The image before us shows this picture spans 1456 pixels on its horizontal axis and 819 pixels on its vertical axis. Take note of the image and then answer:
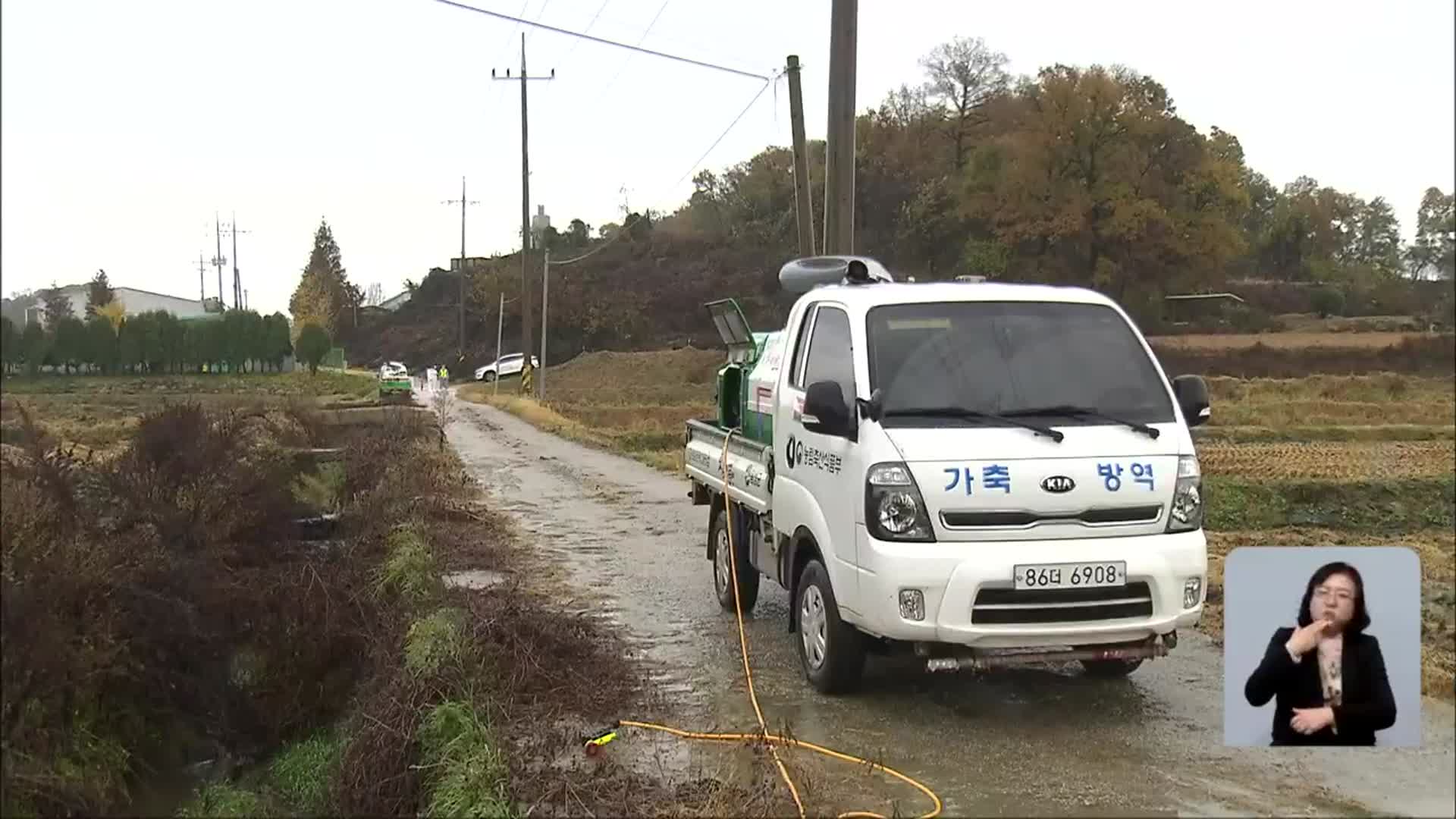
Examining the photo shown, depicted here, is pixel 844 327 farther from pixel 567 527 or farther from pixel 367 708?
pixel 567 527

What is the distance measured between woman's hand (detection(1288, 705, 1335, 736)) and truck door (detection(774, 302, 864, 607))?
286 centimetres

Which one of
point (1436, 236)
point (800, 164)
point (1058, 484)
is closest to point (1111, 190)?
point (800, 164)

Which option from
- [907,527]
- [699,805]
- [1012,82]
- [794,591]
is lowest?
[699,805]

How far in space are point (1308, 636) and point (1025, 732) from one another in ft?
9.78

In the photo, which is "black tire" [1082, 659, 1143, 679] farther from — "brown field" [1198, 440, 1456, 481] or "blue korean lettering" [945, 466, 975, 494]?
"brown field" [1198, 440, 1456, 481]

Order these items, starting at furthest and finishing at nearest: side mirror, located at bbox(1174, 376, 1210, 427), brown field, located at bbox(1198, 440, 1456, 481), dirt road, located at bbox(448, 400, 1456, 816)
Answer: brown field, located at bbox(1198, 440, 1456, 481) < side mirror, located at bbox(1174, 376, 1210, 427) < dirt road, located at bbox(448, 400, 1456, 816)

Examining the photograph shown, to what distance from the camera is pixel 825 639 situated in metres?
6.64

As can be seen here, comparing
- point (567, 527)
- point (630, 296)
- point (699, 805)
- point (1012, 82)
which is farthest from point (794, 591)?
point (630, 296)

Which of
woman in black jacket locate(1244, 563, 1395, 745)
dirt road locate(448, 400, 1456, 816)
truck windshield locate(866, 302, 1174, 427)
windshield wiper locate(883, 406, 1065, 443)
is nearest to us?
woman in black jacket locate(1244, 563, 1395, 745)

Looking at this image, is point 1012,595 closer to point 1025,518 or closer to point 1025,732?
point 1025,518

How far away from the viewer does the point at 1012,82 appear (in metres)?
47.7

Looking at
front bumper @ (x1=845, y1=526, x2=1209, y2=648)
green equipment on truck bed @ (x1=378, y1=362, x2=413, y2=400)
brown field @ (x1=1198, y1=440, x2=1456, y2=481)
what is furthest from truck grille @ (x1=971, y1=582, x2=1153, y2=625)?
green equipment on truck bed @ (x1=378, y1=362, x2=413, y2=400)

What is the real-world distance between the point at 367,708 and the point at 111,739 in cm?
205

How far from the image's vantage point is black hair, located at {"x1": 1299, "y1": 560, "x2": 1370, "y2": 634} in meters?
3.09
